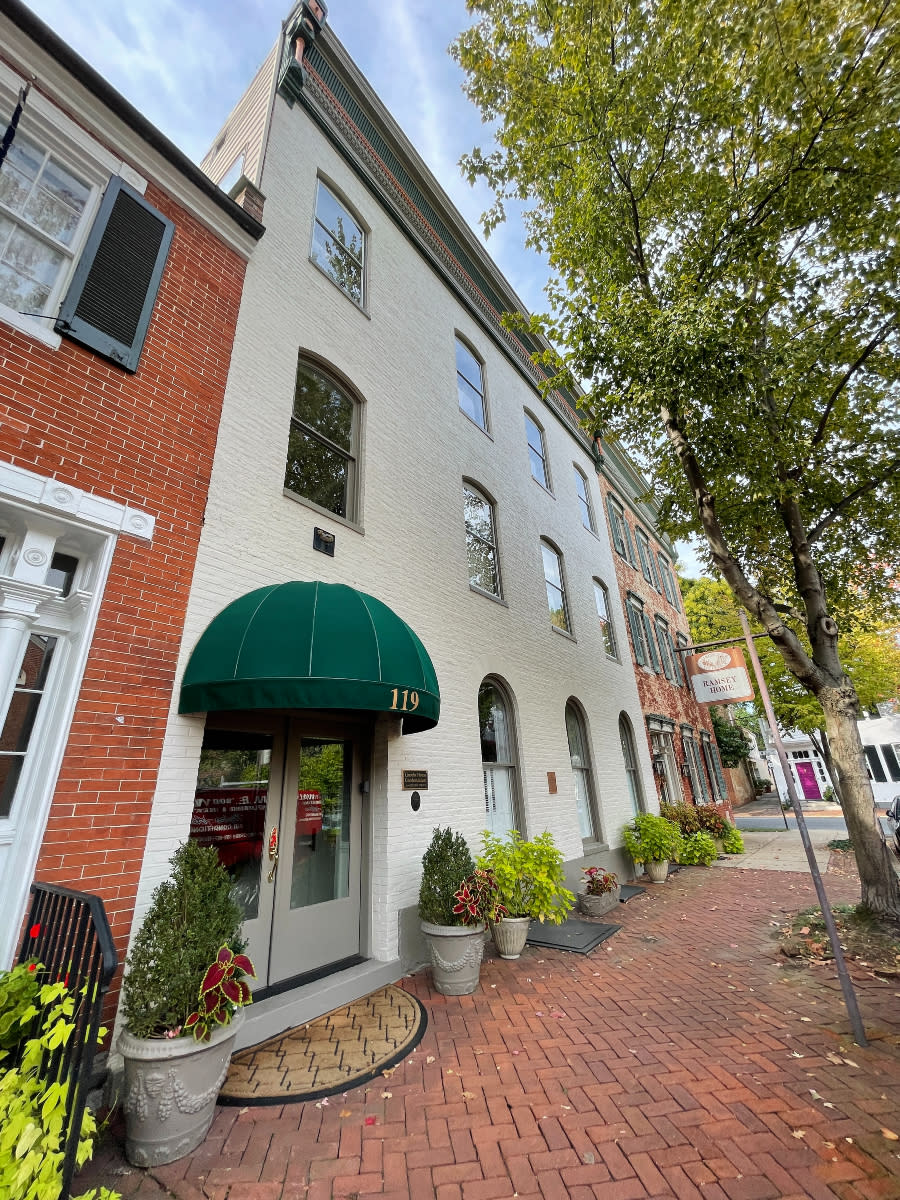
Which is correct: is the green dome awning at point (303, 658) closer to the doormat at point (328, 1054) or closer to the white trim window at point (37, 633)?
the white trim window at point (37, 633)

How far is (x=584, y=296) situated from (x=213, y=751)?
8.05 metres

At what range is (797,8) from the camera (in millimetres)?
5742

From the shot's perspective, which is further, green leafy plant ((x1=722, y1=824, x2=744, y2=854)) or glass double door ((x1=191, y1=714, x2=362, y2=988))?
green leafy plant ((x1=722, y1=824, x2=744, y2=854))

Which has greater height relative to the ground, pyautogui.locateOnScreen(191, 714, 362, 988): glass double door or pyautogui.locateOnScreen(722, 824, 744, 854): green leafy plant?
pyautogui.locateOnScreen(191, 714, 362, 988): glass double door

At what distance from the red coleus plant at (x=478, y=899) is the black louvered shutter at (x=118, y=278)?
5.91 meters

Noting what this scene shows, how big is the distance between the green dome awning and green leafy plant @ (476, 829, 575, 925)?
2416 mm

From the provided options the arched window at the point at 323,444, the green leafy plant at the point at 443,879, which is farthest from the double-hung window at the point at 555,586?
the green leafy plant at the point at 443,879

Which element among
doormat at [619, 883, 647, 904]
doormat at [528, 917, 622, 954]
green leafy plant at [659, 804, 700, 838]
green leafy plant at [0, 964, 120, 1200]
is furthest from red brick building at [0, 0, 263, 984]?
green leafy plant at [659, 804, 700, 838]

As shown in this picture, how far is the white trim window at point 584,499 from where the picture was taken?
48.7 feet

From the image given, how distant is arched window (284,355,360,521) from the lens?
20.4 feet

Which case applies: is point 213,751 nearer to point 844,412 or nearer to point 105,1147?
point 105,1147

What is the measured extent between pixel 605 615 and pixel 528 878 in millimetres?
9245

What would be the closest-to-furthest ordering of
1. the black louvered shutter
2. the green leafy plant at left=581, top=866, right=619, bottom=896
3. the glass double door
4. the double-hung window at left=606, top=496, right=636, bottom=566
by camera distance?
the black louvered shutter, the glass double door, the green leafy plant at left=581, top=866, right=619, bottom=896, the double-hung window at left=606, top=496, right=636, bottom=566

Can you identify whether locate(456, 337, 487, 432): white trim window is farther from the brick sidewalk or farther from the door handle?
the brick sidewalk
